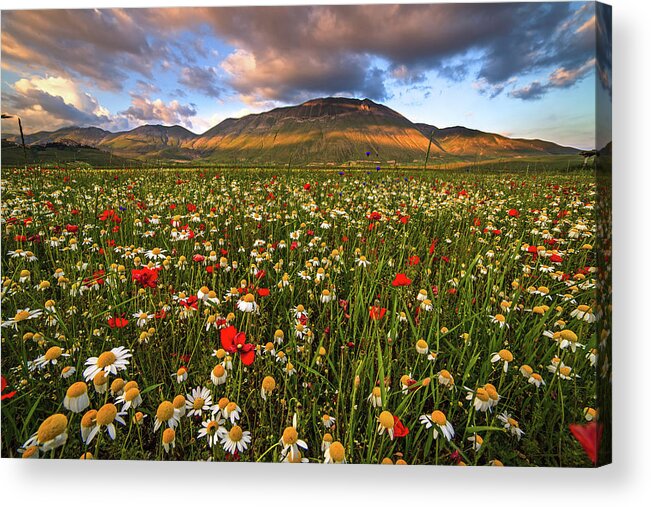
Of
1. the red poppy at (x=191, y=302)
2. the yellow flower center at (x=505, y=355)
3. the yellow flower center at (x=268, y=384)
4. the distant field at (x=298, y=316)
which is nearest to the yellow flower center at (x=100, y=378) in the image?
the distant field at (x=298, y=316)

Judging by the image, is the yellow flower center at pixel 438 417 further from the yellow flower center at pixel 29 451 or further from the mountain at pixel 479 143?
the yellow flower center at pixel 29 451

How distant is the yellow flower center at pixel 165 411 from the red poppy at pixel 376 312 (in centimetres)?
90

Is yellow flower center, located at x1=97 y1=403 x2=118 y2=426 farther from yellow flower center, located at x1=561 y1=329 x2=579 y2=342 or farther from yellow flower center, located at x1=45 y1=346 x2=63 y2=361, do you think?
yellow flower center, located at x1=561 y1=329 x2=579 y2=342

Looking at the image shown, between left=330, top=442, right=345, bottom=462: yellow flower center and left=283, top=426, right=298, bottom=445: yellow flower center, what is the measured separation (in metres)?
0.15

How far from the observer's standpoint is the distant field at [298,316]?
140cm

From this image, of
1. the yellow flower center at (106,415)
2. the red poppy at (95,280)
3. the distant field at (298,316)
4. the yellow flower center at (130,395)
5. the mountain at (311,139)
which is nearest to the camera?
the yellow flower center at (106,415)

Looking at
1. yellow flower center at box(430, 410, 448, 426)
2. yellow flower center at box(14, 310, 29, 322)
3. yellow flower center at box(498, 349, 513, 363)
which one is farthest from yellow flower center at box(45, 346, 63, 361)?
yellow flower center at box(498, 349, 513, 363)

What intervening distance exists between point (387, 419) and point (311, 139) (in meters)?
1.41

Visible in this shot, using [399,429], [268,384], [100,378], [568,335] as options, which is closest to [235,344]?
[268,384]

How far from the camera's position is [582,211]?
Result: 1701mm

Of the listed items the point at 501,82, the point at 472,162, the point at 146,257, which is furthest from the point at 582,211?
the point at 146,257

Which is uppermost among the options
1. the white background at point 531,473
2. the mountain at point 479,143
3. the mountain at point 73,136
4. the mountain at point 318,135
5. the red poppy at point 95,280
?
the mountain at point 73,136

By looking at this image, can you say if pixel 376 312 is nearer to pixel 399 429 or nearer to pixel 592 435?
pixel 399 429

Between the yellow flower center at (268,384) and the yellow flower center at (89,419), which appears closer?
the yellow flower center at (89,419)
